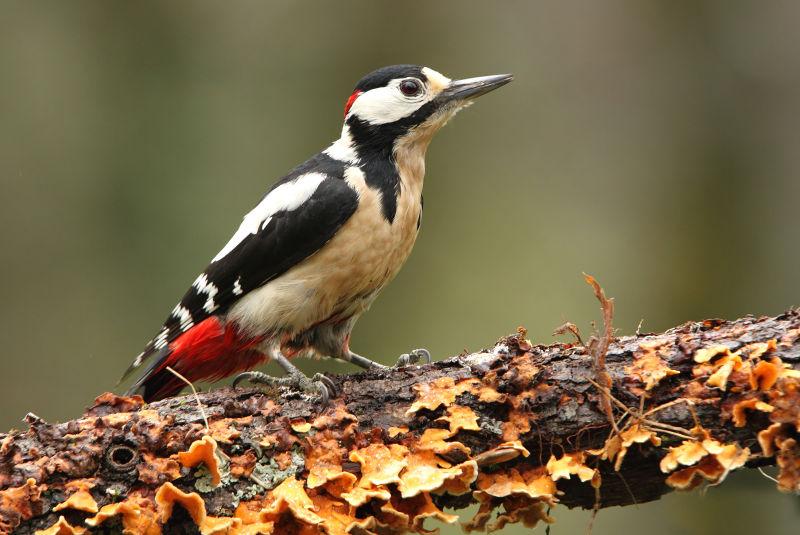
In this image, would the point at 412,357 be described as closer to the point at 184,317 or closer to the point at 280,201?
the point at 280,201

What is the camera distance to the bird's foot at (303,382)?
112 inches

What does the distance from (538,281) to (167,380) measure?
2.98 meters

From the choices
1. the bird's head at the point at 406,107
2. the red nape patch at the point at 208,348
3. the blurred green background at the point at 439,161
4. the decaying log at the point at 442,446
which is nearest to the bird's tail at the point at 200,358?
the red nape patch at the point at 208,348

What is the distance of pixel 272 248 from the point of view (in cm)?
345

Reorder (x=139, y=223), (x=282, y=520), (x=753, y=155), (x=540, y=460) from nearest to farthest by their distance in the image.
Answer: (x=282, y=520), (x=540, y=460), (x=753, y=155), (x=139, y=223)

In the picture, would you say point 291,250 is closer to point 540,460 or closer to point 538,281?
point 540,460

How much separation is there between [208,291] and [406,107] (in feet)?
3.29

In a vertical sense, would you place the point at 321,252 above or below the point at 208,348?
above

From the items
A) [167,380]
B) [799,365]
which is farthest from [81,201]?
[799,365]

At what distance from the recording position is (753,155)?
5758 millimetres

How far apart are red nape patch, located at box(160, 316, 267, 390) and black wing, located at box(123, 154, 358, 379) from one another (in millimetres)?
55

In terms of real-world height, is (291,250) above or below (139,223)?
below

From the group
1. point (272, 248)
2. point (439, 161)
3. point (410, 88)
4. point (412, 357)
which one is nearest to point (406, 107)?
point (410, 88)

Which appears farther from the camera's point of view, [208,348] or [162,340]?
[162,340]
